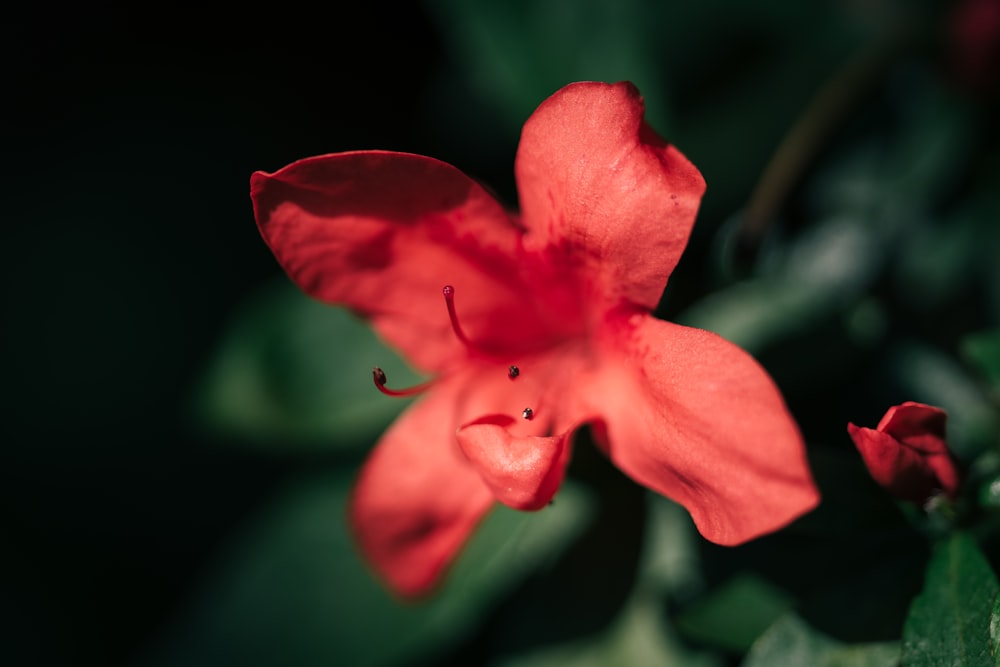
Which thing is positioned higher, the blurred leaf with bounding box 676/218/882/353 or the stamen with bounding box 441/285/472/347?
the stamen with bounding box 441/285/472/347

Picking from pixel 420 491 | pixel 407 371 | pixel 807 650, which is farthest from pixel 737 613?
pixel 407 371

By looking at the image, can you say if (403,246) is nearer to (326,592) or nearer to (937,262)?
(326,592)

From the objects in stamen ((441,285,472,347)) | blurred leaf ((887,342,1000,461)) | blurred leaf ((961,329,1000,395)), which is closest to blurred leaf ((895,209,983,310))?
blurred leaf ((887,342,1000,461))

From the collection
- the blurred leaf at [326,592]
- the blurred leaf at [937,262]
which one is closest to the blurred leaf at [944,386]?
the blurred leaf at [937,262]

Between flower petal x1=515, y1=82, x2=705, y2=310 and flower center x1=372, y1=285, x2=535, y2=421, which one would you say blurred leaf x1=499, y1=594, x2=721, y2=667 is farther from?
flower petal x1=515, y1=82, x2=705, y2=310

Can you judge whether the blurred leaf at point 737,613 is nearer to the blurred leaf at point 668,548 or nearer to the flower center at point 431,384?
the blurred leaf at point 668,548

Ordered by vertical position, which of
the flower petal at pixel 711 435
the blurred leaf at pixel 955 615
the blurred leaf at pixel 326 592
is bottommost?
the blurred leaf at pixel 326 592

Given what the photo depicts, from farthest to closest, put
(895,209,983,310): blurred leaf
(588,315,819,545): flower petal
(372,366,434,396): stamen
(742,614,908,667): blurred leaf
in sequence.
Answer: (895,209,983,310): blurred leaf → (372,366,434,396): stamen → (742,614,908,667): blurred leaf → (588,315,819,545): flower petal

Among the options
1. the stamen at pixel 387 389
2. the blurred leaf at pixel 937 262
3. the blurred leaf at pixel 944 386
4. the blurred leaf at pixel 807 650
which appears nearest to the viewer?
the blurred leaf at pixel 807 650
